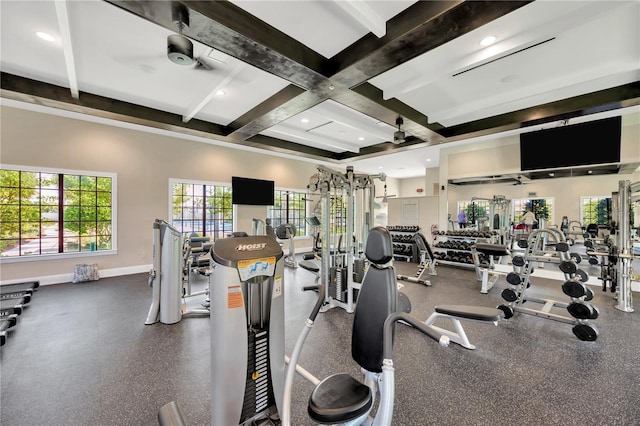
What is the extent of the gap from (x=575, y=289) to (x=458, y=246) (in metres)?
3.31

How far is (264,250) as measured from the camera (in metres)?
1.32

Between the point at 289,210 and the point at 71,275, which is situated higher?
the point at 289,210

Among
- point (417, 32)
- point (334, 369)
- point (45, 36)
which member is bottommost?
point (334, 369)

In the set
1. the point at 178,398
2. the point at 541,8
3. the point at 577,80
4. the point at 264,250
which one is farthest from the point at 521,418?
the point at 577,80

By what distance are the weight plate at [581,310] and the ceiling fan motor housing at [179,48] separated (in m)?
5.01

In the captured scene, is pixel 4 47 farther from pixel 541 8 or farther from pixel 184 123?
pixel 541 8

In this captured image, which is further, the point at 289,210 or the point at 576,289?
the point at 289,210

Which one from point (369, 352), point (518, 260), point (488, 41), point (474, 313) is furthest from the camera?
point (518, 260)

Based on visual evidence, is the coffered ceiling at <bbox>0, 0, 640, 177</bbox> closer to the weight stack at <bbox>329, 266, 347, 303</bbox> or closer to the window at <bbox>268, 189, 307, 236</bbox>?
the weight stack at <bbox>329, 266, 347, 303</bbox>

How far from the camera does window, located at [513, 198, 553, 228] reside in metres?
5.14

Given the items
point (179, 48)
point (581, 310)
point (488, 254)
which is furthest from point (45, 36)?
point (581, 310)

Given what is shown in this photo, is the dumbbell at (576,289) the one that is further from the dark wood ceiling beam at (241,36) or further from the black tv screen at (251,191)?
the black tv screen at (251,191)

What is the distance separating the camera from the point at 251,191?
7109 mm

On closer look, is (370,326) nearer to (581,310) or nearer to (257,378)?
(257,378)
